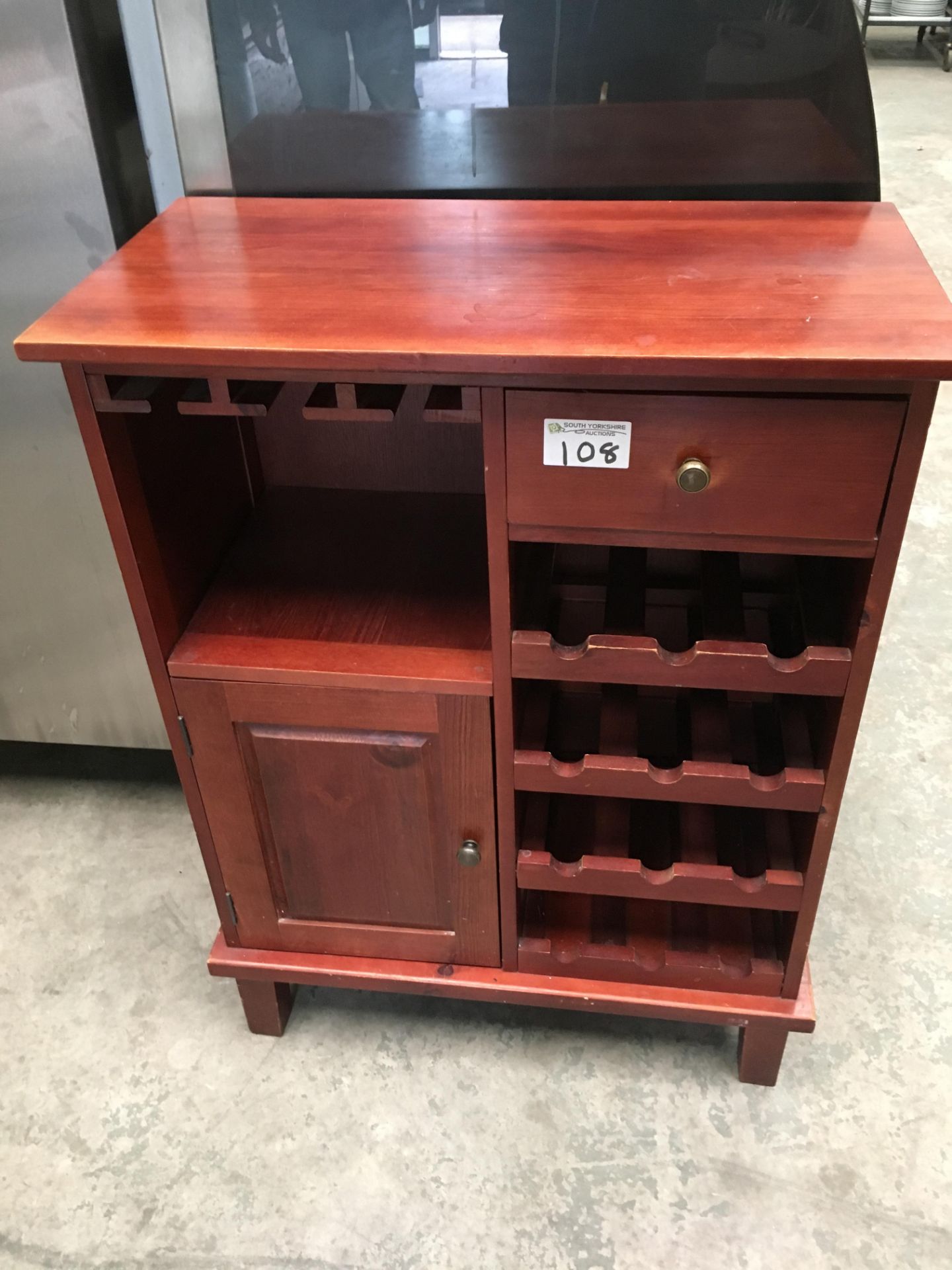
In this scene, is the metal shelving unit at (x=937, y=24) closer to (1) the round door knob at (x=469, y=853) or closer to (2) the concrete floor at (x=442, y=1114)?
(2) the concrete floor at (x=442, y=1114)

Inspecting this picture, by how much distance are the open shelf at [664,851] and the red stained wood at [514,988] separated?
108 mm

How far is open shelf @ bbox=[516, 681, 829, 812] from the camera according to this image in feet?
3.33

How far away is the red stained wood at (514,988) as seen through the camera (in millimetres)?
1178

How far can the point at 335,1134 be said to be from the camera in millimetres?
1229

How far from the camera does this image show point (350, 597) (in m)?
1.13

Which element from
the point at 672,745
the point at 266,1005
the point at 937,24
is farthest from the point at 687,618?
the point at 937,24

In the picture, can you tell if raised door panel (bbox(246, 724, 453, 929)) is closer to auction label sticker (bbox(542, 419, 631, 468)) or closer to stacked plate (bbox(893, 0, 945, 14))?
auction label sticker (bbox(542, 419, 631, 468))

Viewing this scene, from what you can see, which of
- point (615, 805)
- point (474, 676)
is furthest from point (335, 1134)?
point (474, 676)

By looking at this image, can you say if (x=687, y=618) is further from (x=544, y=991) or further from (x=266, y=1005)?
(x=266, y=1005)

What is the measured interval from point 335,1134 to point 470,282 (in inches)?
38.4

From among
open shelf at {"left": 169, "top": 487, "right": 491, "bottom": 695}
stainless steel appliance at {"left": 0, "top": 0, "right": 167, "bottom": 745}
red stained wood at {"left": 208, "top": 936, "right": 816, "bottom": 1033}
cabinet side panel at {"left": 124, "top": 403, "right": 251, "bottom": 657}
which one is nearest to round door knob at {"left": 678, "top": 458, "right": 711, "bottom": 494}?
open shelf at {"left": 169, "top": 487, "right": 491, "bottom": 695}

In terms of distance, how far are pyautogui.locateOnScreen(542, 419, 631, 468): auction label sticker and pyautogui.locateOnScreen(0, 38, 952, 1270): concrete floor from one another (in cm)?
81

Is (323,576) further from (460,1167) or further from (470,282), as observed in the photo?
(460,1167)

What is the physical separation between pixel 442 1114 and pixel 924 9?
5.94 meters
